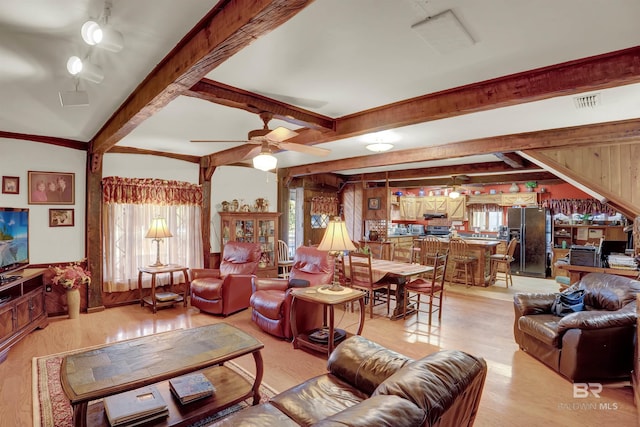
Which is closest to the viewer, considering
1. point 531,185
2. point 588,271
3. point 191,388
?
point 191,388

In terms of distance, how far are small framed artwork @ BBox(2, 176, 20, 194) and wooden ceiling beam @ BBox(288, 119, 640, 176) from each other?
4.78 m

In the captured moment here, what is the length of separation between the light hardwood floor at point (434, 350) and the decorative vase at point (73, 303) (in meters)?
0.09

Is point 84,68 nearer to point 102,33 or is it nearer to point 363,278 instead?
point 102,33

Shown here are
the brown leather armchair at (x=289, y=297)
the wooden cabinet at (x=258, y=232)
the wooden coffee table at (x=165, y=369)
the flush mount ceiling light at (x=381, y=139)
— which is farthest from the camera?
the wooden cabinet at (x=258, y=232)

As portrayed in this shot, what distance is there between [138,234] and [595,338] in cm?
566

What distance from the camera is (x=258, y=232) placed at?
623 centimetres

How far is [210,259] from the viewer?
598 centimetres

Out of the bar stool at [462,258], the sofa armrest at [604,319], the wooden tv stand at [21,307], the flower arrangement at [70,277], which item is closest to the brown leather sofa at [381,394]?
the sofa armrest at [604,319]

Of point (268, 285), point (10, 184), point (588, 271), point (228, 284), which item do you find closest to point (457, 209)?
point (588, 271)

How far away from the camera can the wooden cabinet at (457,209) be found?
9.39 m

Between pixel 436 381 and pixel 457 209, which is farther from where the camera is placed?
pixel 457 209

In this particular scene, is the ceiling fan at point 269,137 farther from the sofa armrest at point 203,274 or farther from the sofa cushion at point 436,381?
the sofa armrest at point 203,274

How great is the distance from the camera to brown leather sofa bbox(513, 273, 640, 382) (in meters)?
2.76

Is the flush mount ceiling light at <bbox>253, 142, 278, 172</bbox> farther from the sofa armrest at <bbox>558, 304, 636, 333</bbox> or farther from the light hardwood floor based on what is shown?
the sofa armrest at <bbox>558, 304, 636, 333</bbox>
